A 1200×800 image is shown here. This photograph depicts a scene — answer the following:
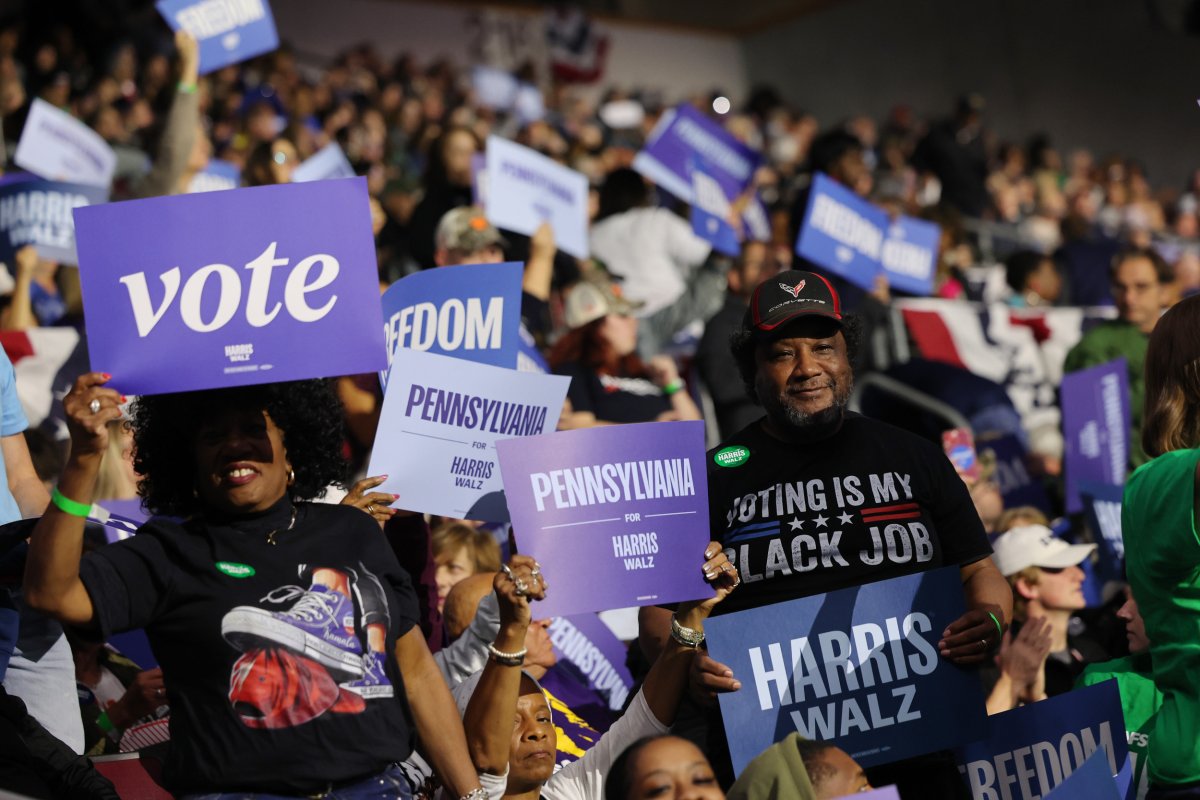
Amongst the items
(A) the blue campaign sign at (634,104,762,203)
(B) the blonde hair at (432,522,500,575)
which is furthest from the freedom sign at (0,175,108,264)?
(A) the blue campaign sign at (634,104,762,203)

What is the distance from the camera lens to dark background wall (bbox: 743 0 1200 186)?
20.4m

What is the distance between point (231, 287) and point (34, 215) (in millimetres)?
3867

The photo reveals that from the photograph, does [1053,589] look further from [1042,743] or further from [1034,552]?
[1042,743]

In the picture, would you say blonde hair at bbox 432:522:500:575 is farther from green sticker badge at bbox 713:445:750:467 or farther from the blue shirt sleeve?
the blue shirt sleeve

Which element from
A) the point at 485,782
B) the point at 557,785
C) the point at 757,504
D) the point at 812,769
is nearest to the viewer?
the point at 812,769

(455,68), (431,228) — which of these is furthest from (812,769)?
(455,68)

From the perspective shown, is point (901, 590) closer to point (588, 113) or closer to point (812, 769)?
point (812, 769)

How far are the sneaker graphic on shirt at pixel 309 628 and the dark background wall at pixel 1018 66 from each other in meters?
18.4

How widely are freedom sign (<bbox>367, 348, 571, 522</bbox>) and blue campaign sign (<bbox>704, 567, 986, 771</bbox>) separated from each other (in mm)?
958

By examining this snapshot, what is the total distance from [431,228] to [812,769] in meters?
4.81

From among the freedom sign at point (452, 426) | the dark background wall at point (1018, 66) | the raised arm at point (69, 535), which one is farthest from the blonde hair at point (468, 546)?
the dark background wall at point (1018, 66)

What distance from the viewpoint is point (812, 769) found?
3.26 metres

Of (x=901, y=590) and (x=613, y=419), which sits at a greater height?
(x=901, y=590)

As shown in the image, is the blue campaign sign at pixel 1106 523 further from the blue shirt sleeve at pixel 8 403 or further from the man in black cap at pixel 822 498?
the blue shirt sleeve at pixel 8 403
